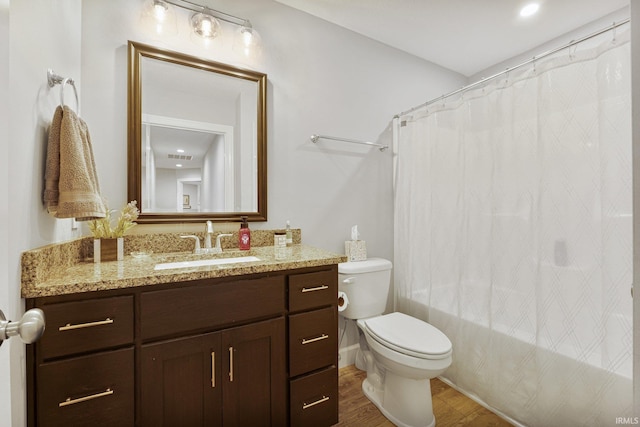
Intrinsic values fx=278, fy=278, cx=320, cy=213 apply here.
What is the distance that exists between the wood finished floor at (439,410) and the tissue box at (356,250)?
2.74 ft

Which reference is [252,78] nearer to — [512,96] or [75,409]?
[512,96]

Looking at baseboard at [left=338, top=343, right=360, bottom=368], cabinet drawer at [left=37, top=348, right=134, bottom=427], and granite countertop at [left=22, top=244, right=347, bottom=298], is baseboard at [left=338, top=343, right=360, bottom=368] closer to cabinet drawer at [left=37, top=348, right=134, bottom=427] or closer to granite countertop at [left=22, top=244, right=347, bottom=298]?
granite countertop at [left=22, top=244, right=347, bottom=298]

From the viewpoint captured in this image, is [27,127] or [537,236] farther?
[537,236]

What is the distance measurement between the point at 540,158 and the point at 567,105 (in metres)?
0.25

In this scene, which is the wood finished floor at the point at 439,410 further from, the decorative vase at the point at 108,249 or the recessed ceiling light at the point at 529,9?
the recessed ceiling light at the point at 529,9

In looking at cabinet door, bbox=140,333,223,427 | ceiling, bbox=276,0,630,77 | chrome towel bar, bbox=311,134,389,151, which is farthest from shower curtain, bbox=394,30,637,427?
cabinet door, bbox=140,333,223,427

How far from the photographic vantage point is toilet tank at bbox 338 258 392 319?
176cm

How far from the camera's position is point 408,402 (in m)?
1.47

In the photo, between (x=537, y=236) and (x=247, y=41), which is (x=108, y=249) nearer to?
(x=247, y=41)

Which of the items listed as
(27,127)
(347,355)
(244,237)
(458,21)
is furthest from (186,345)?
(458,21)

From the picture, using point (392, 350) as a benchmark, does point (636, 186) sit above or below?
above

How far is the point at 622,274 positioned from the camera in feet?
3.74

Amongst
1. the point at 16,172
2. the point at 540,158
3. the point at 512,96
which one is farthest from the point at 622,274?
the point at 16,172

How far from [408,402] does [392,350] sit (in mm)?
306
